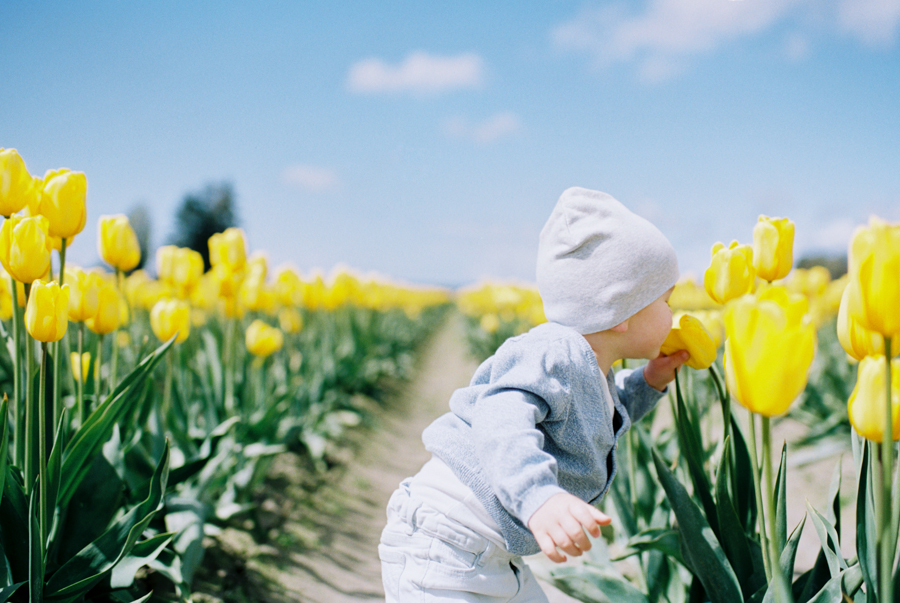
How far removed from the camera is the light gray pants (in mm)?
1402

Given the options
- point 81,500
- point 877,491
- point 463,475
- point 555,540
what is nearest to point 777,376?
point 877,491

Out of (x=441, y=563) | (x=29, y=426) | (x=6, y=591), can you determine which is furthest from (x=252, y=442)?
(x=441, y=563)

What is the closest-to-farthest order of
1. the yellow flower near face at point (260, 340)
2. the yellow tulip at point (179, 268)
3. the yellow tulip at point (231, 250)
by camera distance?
the yellow tulip at point (179, 268) → the yellow tulip at point (231, 250) → the yellow flower near face at point (260, 340)

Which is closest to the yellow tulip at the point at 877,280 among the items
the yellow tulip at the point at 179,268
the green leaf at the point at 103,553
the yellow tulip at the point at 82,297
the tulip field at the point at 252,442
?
the tulip field at the point at 252,442

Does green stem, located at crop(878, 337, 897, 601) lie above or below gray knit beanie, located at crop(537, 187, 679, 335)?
below

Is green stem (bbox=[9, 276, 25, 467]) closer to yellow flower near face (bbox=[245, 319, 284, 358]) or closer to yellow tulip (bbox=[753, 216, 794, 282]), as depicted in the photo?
yellow flower near face (bbox=[245, 319, 284, 358])

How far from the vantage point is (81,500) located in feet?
5.97

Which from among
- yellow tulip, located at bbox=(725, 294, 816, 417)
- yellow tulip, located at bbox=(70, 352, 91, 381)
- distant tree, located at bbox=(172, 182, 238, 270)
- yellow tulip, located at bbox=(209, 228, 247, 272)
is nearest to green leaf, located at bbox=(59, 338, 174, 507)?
yellow tulip, located at bbox=(70, 352, 91, 381)

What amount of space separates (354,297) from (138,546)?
16.7 ft

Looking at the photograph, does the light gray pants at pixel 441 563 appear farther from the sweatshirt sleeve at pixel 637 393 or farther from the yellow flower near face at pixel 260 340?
the yellow flower near face at pixel 260 340

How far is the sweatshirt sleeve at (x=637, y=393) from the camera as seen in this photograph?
5.66 feet

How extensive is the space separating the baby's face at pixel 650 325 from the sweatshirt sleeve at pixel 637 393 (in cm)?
25

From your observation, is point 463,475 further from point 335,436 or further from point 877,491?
point 335,436

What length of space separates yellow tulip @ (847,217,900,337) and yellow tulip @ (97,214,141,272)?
2.18 metres
